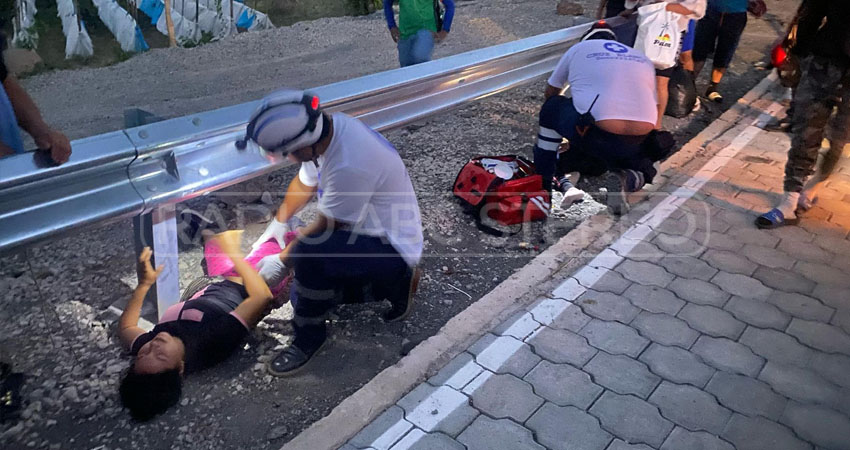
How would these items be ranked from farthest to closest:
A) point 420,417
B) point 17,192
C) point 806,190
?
point 806,190 < point 420,417 < point 17,192

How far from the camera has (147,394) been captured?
258cm

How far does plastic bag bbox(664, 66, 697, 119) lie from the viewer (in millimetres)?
5934

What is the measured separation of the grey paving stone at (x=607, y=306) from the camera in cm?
325

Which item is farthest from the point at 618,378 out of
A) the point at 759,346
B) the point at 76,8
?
the point at 76,8

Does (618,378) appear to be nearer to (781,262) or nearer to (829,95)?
(781,262)

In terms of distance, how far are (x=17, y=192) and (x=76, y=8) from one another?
41.5ft

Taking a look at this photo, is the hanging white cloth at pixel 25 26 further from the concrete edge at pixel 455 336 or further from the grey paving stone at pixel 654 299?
the grey paving stone at pixel 654 299

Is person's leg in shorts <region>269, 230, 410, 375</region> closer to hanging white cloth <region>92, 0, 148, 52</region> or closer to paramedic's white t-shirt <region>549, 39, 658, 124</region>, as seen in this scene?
paramedic's white t-shirt <region>549, 39, 658, 124</region>

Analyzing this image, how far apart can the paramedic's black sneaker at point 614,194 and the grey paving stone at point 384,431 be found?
2.44 meters

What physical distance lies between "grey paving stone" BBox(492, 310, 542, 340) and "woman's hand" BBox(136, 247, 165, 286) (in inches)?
66.6

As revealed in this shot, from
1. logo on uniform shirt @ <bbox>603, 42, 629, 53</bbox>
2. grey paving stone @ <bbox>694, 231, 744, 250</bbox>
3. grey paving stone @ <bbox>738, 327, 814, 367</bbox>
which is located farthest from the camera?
logo on uniform shirt @ <bbox>603, 42, 629, 53</bbox>

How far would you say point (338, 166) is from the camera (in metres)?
2.75

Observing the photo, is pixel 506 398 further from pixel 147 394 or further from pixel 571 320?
pixel 147 394

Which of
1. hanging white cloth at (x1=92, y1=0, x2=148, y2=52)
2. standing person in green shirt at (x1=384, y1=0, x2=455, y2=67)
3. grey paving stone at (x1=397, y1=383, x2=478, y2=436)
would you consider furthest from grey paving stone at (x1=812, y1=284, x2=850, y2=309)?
hanging white cloth at (x1=92, y1=0, x2=148, y2=52)
